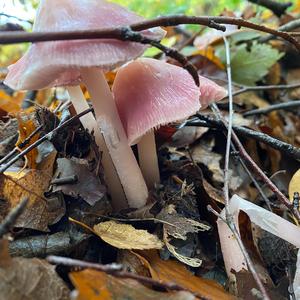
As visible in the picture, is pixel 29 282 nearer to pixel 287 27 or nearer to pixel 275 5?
pixel 287 27

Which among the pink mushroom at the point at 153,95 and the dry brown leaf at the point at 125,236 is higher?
the pink mushroom at the point at 153,95

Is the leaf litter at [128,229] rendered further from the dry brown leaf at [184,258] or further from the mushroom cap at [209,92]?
the mushroom cap at [209,92]

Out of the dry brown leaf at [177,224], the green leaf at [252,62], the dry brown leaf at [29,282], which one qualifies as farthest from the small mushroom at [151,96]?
the green leaf at [252,62]

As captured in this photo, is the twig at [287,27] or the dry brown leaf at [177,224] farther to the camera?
the twig at [287,27]

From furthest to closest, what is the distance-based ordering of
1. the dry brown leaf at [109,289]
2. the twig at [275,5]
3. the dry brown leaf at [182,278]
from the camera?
the twig at [275,5] → the dry brown leaf at [182,278] → the dry brown leaf at [109,289]

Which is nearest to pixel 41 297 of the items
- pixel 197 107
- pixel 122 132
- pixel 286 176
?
pixel 122 132

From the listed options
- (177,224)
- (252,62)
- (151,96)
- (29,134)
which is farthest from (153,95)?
(252,62)

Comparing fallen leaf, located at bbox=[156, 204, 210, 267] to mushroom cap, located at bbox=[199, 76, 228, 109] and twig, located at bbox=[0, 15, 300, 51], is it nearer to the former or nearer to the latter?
mushroom cap, located at bbox=[199, 76, 228, 109]
